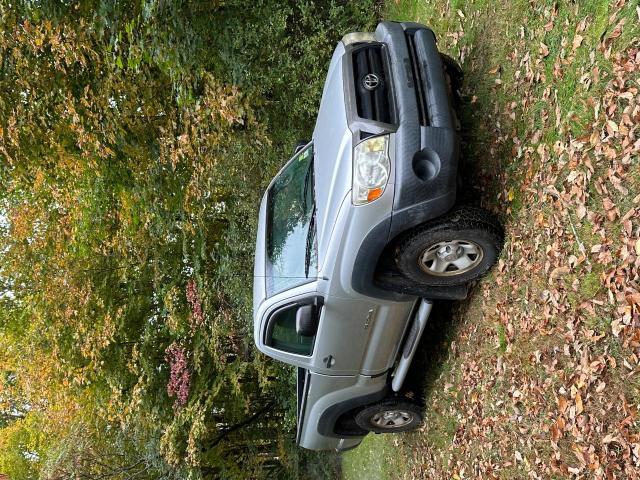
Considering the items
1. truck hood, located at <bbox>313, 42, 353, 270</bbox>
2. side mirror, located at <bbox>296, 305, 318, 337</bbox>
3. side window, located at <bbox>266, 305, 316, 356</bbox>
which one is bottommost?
side window, located at <bbox>266, 305, 316, 356</bbox>

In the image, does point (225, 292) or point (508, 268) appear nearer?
point (508, 268)

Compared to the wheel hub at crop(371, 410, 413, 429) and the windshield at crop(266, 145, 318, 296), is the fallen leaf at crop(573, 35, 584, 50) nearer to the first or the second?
the windshield at crop(266, 145, 318, 296)

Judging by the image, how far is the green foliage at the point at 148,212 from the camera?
852 centimetres

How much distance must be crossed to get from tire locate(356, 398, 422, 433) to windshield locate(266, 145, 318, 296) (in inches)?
81.7

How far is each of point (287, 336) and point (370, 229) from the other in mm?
1872

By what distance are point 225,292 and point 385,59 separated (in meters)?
6.41

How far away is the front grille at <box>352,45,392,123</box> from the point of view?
4848 millimetres

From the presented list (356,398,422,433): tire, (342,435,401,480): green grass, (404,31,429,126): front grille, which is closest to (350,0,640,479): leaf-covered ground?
(356,398,422,433): tire

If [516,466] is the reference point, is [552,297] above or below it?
above

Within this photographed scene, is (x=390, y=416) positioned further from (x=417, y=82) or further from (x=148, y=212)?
(x=148, y=212)

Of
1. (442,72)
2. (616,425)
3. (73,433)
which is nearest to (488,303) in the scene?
(616,425)

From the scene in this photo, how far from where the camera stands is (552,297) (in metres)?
4.43

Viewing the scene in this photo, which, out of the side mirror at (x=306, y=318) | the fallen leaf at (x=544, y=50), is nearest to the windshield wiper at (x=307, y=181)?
the side mirror at (x=306, y=318)

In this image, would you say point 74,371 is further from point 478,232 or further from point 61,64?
point 478,232
